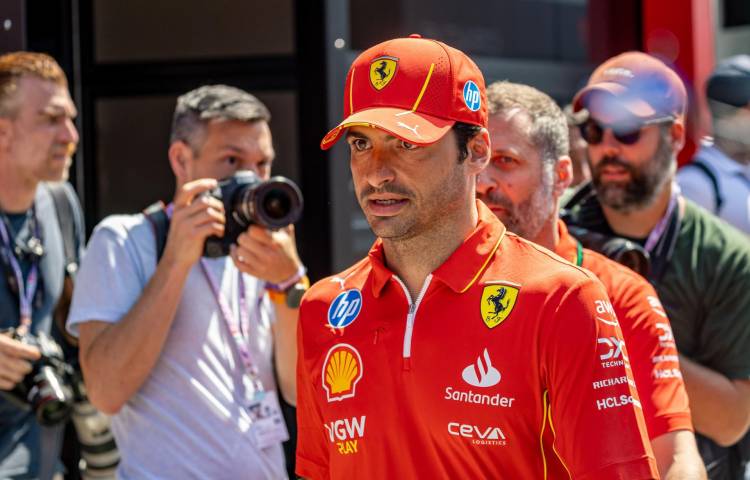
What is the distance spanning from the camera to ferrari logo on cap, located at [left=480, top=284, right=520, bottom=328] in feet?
7.39

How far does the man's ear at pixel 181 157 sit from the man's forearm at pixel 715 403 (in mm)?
1559

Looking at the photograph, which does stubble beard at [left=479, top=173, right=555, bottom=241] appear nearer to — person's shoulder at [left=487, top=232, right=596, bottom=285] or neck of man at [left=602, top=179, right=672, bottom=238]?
person's shoulder at [left=487, top=232, right=596, bottom=285]

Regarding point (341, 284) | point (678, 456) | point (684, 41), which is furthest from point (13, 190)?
point (684, 41)

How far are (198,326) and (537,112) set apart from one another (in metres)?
1.14

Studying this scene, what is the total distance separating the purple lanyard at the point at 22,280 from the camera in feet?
→ 12.5

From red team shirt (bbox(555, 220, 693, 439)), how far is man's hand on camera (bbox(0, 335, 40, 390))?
5.87 ft

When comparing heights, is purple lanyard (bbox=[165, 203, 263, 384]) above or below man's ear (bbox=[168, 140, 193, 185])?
below

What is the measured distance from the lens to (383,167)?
93.1 inches

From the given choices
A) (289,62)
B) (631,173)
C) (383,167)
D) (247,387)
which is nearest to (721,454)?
(631,173)

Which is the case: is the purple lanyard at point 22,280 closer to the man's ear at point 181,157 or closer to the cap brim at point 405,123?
the man's ear at point 181,157

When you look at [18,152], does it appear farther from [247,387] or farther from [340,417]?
[340,417]

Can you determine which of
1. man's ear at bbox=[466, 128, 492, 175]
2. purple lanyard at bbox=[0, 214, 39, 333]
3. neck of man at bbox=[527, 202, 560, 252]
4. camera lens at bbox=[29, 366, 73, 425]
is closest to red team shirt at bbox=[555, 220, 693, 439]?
neck of man at bbox=[527, 202, 560, 252]

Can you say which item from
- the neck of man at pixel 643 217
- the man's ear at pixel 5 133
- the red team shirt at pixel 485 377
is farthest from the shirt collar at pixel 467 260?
the man's ear at pixel 5 133

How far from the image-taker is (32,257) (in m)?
3.91
